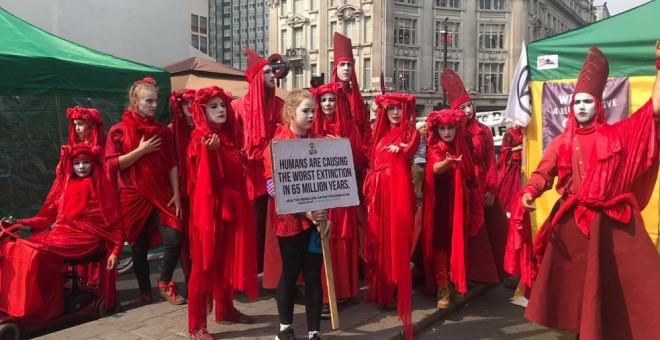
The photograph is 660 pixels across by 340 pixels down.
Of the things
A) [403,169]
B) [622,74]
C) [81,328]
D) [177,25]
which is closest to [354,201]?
[403,169]

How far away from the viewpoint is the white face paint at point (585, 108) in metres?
3.73

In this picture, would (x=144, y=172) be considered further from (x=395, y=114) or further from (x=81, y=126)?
(x=395, y=114)

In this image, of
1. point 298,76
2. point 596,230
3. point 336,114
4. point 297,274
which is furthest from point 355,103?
point 298,76

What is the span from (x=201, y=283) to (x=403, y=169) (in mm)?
1785

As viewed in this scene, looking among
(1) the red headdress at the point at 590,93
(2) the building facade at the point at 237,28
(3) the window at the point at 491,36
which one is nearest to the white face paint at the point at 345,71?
(1) the red headdress at the point at 590,93

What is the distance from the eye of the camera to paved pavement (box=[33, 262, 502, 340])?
163 inches

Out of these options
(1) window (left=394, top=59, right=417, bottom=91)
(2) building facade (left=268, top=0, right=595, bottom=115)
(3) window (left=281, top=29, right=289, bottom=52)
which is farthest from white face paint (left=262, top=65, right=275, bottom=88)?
(3) window (left=281, top=29, right=289, bottom=52)

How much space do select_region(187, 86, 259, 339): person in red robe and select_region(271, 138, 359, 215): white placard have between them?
59 cm

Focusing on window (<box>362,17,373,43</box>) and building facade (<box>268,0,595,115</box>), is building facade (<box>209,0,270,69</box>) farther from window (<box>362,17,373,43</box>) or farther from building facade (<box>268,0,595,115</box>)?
window (<box>362,17,373,43</box>)

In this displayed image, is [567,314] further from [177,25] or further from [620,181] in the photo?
[177,25]

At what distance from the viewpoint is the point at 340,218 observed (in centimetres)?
447

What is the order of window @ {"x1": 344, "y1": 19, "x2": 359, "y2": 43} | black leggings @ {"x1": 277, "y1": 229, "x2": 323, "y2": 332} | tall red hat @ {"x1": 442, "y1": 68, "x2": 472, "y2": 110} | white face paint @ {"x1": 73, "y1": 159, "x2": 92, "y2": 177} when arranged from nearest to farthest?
black leggings @ {"x1": 277, "y1": 229, "x2": 323, "y2": 332}
white face paint @ {"x1": 73, "y1": 159, "x2": 92, "y2": 177}
tall red hat @ {"x1": 442, "y1": 68, "x2": 472, "y2": 110}
window @ {"x1": 344, "y1": 19, "x2": 359, "y2": 43}

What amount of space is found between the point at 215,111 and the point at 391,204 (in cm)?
157

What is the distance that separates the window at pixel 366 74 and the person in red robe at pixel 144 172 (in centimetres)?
4611
